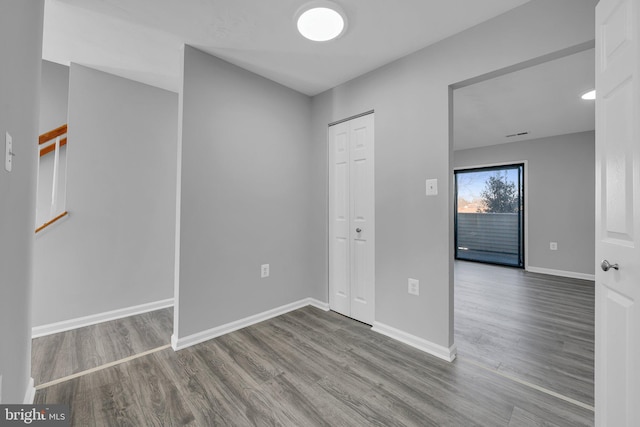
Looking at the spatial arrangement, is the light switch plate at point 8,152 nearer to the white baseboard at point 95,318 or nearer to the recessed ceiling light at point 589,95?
the white baseboard at point 95,318

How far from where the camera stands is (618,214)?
1064 mm

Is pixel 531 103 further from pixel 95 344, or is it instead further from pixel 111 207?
pixel 95 344

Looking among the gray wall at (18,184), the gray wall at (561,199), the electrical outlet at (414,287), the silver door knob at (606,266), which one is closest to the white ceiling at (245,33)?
the gray wall at (18,184)

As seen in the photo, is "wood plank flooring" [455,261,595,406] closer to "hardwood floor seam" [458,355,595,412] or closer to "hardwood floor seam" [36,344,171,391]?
"hardwood floor seam" [458,355,595,412]

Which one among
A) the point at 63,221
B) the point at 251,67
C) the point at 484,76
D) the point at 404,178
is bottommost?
the point at 63,221

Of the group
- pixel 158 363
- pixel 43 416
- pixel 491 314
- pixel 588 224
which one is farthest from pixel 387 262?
pixel 588 224

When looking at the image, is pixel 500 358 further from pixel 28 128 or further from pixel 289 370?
pixel 28 128

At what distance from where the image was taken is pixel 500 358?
198cm

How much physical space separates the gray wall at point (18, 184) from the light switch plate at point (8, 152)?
0.08ft

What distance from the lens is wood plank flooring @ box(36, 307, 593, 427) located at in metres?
1.40

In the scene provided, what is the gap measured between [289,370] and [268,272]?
3.42 feet

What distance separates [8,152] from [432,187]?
228 cm

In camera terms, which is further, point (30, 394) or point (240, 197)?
point (240, 197)

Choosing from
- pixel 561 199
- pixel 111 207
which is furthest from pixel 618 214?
pixel 561 199
